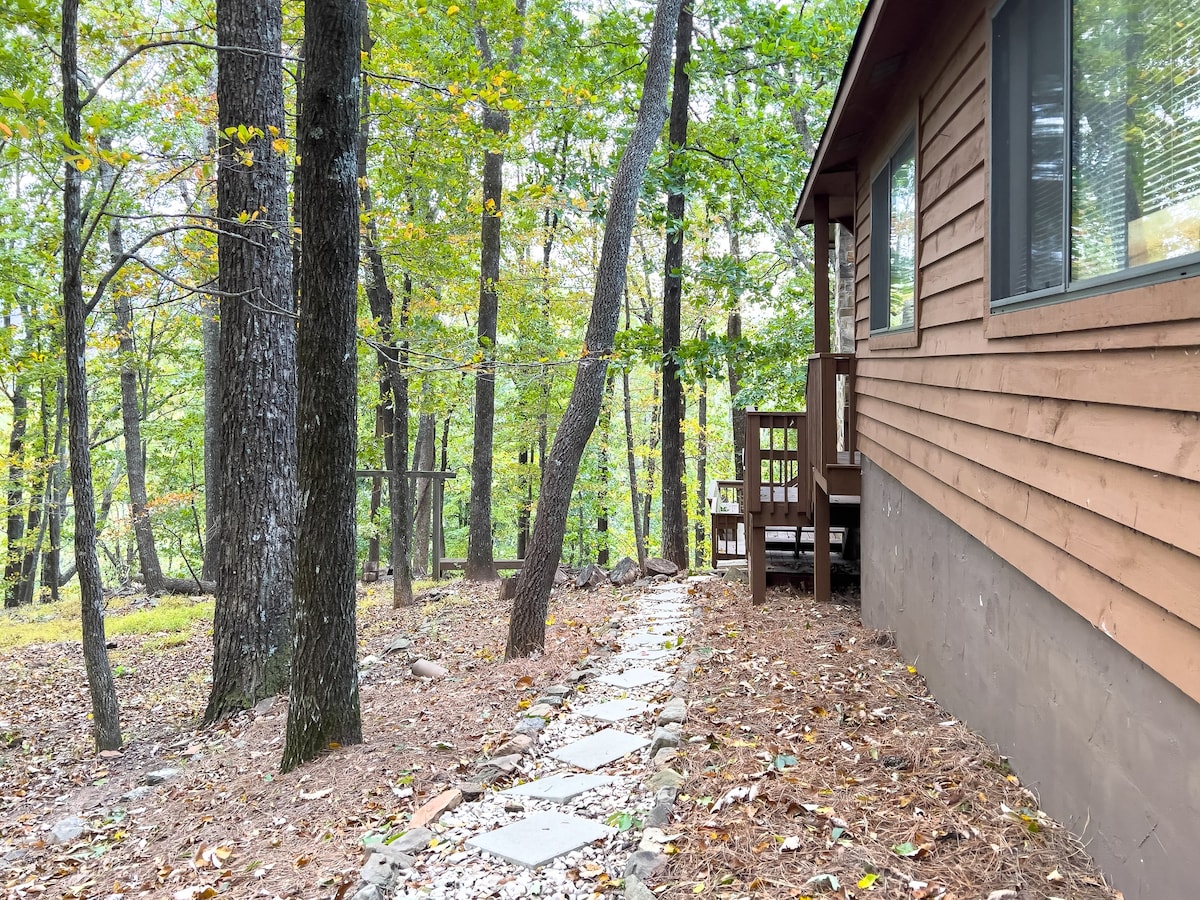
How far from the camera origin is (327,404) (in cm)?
477

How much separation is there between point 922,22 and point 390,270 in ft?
31.8

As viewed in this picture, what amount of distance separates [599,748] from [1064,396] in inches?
120

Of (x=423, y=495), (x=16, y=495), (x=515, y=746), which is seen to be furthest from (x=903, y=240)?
(x=16, y=495)

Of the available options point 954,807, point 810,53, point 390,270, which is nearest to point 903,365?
point 954,807

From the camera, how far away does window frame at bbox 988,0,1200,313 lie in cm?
211

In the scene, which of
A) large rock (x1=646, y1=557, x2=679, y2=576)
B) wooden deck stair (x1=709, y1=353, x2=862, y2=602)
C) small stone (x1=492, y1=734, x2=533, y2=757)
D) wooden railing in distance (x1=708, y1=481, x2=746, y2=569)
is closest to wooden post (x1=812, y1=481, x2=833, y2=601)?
wooden deck stair (x1=709, y1=353, x2=862, y2=602)

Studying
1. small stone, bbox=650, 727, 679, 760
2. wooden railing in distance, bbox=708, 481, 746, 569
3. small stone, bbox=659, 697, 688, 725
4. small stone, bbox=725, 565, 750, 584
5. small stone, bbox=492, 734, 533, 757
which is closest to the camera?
small stone, bbox=650, 727, 679, 760

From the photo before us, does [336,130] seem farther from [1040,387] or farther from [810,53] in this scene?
[810,53]

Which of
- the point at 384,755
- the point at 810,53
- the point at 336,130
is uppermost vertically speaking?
the point at 810,53

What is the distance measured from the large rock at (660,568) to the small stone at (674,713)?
6.09 m

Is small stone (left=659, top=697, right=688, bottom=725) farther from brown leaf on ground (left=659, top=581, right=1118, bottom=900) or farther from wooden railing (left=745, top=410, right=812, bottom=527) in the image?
wooden railing (left=745, top=410, right=812, bottom=527)

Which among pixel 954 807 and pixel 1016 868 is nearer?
pixel 1016 868

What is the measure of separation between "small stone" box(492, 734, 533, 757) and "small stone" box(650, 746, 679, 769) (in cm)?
80

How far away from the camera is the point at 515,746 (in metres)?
4.52
